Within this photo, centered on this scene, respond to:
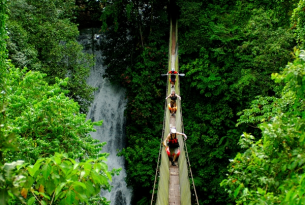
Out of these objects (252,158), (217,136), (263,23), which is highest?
(263,23)

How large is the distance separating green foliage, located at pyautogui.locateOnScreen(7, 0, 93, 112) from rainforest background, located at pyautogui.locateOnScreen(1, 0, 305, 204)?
0.04 metres

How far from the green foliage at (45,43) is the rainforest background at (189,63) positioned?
37 mm

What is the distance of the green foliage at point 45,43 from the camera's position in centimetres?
980

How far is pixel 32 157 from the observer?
4973 mm

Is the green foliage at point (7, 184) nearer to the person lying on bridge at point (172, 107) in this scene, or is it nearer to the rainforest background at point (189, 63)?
the rainforest background at point (189, 63)

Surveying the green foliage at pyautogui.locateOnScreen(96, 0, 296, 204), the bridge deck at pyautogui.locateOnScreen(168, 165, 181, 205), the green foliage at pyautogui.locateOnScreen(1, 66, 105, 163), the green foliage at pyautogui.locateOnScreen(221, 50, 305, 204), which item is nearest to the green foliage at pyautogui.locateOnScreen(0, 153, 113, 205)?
the green foliage at pyautogui.locateOnScreen(221, 50, 305, 204)

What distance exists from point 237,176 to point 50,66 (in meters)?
9.29

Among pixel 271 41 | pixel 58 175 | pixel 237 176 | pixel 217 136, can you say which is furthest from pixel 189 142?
pixel 58 175

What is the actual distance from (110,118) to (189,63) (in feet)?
17.2

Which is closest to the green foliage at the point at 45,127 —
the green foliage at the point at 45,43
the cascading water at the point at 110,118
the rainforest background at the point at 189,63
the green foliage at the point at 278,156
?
the rainforest background at the point at 189,63

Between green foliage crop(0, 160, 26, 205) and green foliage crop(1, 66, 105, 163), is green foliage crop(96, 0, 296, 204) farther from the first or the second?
green foliage crop(0, 160, 26, 205)

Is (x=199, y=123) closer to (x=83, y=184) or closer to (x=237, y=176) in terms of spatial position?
(x=237, y=176)

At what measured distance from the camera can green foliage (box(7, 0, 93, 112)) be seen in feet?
32.2

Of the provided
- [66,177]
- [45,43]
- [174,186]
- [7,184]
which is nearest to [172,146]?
[174,186]
